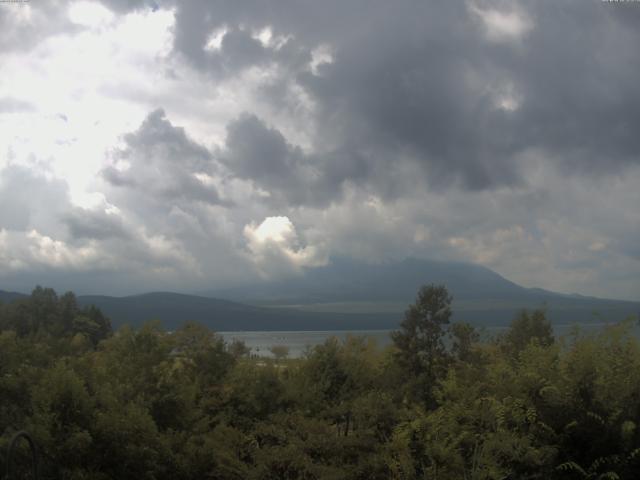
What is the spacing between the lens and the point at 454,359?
33.1 meters

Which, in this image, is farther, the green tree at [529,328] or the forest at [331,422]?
the green tree at [529,328]

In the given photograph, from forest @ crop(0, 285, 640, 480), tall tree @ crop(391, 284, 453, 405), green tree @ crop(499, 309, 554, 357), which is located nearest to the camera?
forest @ crop(0, 285, 640, 480)

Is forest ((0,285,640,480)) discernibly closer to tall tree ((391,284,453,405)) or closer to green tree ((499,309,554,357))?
tall tree ((391,284,453,405))

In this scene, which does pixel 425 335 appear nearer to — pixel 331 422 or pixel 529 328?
pixel 529 328

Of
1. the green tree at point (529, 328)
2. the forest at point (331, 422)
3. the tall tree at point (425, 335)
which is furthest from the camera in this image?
the green tree at point (529, 328)

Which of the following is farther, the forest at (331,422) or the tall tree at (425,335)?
the tall tree at (425,335)

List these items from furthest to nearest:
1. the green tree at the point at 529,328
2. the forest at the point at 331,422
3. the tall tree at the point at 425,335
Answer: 1. the green tree at the point at 529,328
2. the tall tree at the point at 425,335
3. the forest at the point at 331,422

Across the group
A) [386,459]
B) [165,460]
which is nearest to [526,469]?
[386,459]

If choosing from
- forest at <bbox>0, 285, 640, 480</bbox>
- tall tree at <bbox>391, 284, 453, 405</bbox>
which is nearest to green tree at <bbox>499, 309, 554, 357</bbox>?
tall tree at <bbox>391, 284, 453, 405</bbox>

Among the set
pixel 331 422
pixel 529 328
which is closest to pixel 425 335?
pixel 529 328

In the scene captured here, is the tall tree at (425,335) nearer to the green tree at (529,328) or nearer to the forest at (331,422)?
the forest at (331,422)

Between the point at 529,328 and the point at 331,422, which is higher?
the point at 529,328

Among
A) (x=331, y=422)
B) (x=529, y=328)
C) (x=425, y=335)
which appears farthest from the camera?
(x=529, y=328)

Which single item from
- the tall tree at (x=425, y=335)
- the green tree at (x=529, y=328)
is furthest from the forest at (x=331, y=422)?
the green tree at (x=529, y=328)
